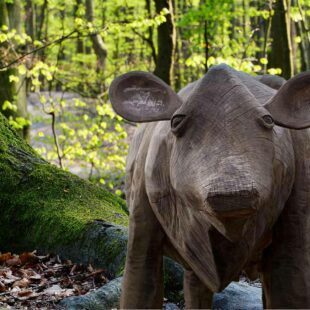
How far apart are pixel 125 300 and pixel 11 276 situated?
2.46 meters

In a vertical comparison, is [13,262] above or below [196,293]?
below

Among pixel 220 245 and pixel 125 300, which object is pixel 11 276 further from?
pixel 220 245

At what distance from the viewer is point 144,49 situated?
20938 millimetres

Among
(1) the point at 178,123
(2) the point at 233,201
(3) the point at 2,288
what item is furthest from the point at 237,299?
(2) the point at 233,201

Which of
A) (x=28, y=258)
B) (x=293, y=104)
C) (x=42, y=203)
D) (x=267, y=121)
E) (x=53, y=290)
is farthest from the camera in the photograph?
(x=42, y=203)

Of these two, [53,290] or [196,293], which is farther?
[53,290]

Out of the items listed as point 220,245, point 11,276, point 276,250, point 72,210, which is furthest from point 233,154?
point 72,210

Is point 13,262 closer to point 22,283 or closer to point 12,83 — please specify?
point 22,283

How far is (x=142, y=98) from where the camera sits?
2883 mm

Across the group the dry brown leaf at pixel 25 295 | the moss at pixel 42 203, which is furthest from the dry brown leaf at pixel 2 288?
the moss at pixel 42 203

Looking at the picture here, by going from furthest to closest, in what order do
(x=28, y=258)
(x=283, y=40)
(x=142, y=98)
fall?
(x=283, y=40) < (x=28, y=258) < (x=142, y=98)

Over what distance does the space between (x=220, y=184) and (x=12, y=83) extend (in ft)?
33.7

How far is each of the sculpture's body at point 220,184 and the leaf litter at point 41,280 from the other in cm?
195

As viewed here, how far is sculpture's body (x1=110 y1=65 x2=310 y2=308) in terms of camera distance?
2410mm
